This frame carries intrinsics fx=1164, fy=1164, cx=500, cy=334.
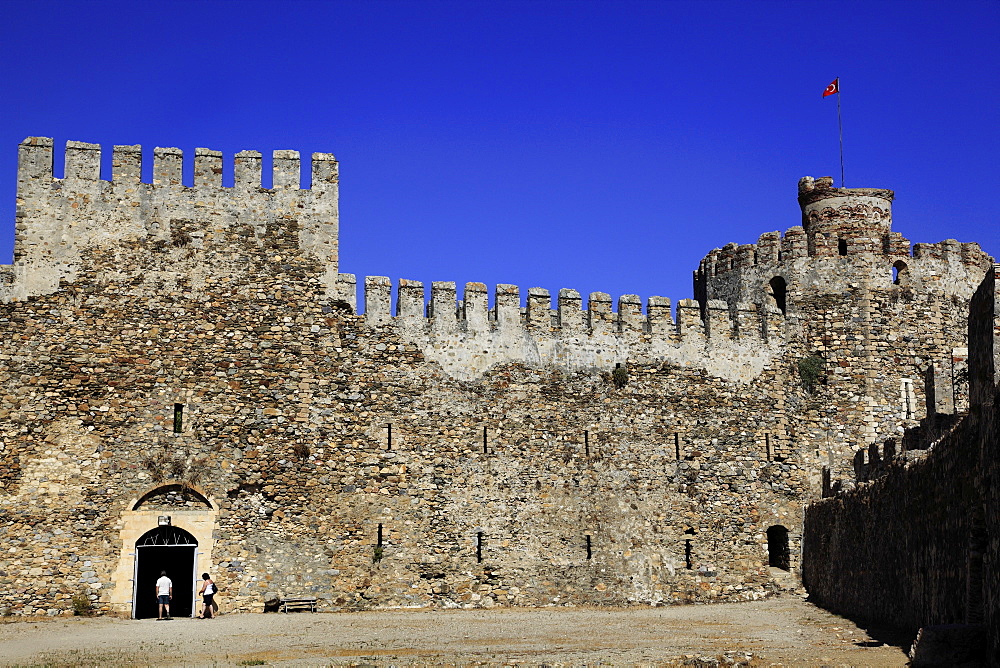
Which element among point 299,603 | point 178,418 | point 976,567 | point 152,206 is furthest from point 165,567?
point 976,567

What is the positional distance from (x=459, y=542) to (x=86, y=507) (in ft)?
21.7

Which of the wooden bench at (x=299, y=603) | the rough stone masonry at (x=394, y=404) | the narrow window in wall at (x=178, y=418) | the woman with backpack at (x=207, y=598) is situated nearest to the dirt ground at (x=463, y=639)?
the woman with backpack at (x=207, y=598)

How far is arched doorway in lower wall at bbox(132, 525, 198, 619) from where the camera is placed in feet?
66.2

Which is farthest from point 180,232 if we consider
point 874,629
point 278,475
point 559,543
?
point 874,629

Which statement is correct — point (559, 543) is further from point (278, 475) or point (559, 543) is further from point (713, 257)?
point (713, 257)

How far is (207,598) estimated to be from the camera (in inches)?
777

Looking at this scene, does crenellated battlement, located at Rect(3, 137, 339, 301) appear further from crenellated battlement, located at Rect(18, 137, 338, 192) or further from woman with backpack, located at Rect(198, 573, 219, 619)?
woman with backpack, located at Rect(198, 573, 219, 619)

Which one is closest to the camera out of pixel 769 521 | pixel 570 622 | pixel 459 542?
pixel 570 622

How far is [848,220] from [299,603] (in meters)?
13.9

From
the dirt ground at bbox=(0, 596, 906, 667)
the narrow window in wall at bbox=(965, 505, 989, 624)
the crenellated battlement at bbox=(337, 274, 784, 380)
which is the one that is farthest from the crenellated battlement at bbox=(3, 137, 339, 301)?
the narrow window in wall at bbox=(965, 505, 989, 624)

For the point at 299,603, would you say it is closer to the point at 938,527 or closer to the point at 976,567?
the point at 938,527

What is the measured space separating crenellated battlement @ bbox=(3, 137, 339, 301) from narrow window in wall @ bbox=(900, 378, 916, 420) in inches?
477

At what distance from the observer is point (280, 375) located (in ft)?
69.8

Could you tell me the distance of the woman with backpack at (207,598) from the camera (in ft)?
64.4
